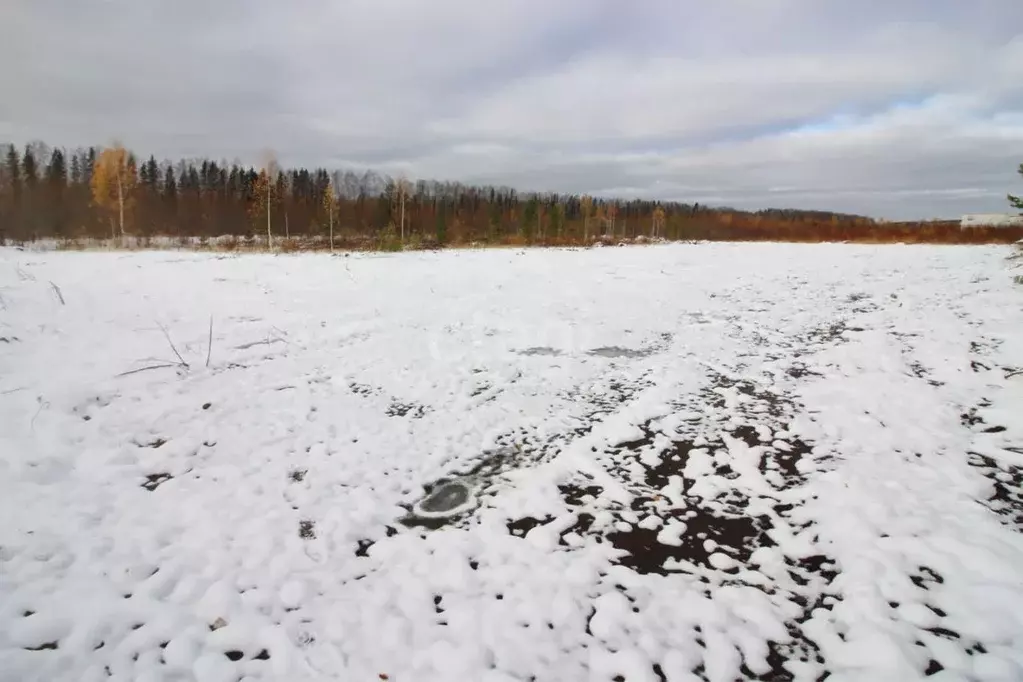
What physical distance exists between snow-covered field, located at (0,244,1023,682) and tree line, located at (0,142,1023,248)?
26.6 meters

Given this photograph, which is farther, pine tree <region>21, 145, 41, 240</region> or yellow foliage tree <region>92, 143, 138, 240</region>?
pine tree <region>21, 145, 41, 240</region>

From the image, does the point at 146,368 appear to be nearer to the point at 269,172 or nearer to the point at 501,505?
the point at 501,505

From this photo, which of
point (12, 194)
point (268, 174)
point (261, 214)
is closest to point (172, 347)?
point (268, 174)

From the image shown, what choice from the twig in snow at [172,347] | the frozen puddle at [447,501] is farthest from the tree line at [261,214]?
the frozen puddle at [447,501]

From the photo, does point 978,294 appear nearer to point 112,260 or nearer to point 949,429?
point 949,429

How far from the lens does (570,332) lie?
35.4 feet

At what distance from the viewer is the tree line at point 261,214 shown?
146 feet

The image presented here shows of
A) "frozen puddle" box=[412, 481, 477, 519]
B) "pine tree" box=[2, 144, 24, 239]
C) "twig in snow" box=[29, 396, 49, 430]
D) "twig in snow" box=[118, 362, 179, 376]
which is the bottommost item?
"frozen puddle" box=[412, 481, 477, 519]

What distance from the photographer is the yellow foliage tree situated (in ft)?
137

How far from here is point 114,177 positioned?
1681 inches

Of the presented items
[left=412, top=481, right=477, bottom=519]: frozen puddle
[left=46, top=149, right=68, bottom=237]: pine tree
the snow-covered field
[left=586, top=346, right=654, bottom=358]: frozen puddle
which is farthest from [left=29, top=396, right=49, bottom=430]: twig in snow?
[left=46, top=149, right=68, bottom=237]: pine tree

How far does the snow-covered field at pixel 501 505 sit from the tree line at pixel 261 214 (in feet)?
87.2

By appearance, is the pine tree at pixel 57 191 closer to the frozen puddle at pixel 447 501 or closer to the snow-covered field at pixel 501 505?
the snow-covered field at pixel 501 505

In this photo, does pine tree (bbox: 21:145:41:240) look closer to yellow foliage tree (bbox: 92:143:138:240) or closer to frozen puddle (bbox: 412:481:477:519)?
yellow foliage tree (bbox: 92:143:138:240)
